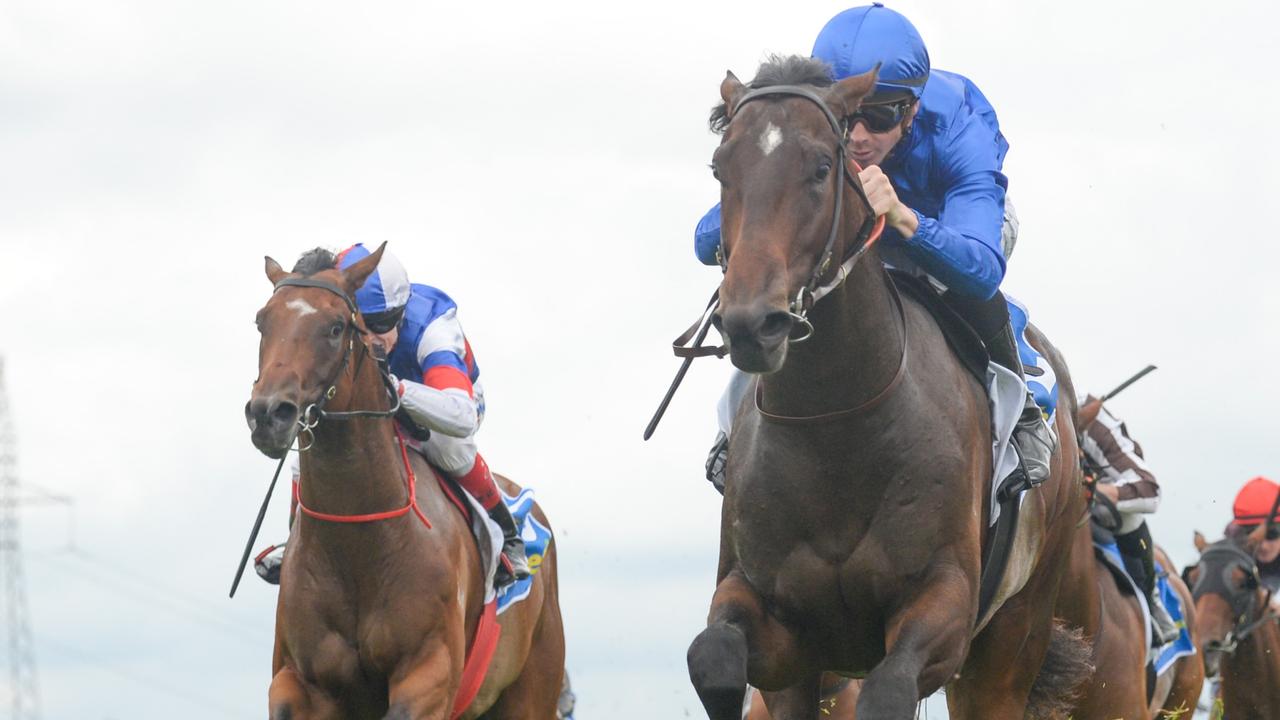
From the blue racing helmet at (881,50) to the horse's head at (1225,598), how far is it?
835 centimetres

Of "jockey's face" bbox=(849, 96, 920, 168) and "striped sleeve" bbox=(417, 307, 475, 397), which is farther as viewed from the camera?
"striped sleeve" bbox=(417, 307, 475, 397)

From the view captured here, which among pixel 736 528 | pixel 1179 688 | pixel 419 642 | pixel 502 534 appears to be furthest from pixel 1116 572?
pixel 736 528

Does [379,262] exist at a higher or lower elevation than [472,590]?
higher

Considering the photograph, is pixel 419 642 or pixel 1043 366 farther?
pixel 419 642

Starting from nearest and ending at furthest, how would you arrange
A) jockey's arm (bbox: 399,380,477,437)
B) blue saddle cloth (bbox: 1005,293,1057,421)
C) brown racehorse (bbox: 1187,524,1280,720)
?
blue saddle cloth (bbox: 1005,293,1057,421), jockey's arm (bbox: 399,380,477,437), brown racehorse (bbox: 1187,524,1280,720)

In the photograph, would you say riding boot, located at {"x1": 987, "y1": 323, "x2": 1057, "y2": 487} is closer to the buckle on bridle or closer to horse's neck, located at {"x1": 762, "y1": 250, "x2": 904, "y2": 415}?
horse's neck, located at {"x1": 762, "y1": 250, "x2": 904, "y2": 415}

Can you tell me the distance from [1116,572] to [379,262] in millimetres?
4472

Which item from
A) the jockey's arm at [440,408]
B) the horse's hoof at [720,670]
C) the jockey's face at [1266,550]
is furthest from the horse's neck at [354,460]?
the jockey's face at [1266,550]

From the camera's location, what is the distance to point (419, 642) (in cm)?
880

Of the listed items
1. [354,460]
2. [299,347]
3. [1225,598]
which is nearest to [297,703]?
[354,460]

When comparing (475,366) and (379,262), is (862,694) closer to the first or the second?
(379,262)

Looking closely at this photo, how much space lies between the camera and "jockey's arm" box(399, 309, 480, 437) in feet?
29.6

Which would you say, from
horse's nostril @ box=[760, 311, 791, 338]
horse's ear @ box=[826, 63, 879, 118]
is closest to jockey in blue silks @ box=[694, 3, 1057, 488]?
horse's ear @ box=[826, 63, 879, 118]

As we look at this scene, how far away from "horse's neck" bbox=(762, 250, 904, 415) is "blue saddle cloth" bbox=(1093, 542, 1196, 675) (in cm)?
517
